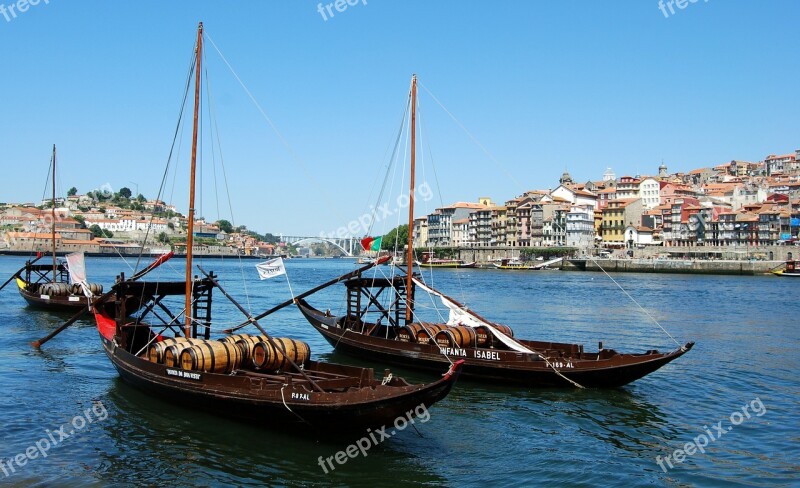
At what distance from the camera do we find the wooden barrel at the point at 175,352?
18453 millimetres

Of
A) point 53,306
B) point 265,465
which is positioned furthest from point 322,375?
point 53,306

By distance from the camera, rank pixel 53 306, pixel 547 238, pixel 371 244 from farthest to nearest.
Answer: pixel 547 238, pixel 53 306, pixel 371 244

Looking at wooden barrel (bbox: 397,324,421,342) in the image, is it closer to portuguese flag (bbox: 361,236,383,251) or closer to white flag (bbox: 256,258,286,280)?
portuguese flag (bbox: 361,236,383,251)

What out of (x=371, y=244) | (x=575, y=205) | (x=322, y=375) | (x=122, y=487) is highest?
(x=575, y=205)

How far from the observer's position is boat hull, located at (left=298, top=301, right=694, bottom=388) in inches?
866

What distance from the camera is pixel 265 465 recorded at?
49.3 ft

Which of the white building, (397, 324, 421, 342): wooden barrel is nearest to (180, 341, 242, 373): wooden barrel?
(397, 324, 421, 342): wooden barrel

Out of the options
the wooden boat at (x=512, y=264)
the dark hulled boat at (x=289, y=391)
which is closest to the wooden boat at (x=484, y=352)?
the dark hulled boat at (x=289, y=391)

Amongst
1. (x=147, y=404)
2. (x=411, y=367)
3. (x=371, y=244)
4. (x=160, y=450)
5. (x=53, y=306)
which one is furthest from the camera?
(x=53, y=306)

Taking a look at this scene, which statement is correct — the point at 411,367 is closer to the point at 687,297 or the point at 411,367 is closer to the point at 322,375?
the point at 322,375

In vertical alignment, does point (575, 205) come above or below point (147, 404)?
above

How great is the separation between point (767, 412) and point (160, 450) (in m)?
16.5

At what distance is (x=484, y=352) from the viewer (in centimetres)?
2350

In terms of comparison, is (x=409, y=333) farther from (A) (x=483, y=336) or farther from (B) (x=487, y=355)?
(B) (x=487, y=355)
